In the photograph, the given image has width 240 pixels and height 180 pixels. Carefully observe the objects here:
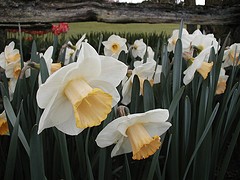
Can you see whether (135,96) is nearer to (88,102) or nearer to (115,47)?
(88,102)

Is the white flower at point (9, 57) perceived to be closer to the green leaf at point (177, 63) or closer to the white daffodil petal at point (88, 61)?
the green leaf at point (177, 63)

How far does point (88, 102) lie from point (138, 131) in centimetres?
12

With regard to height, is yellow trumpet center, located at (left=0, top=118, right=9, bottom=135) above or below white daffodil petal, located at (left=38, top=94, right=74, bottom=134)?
below

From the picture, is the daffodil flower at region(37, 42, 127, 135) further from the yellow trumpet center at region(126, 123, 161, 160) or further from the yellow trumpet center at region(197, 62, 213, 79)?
the yellow trumpet center at region(197, 62, 213, 79)

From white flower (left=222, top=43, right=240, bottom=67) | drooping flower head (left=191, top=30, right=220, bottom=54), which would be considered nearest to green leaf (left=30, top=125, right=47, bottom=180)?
drooping flower head (left=191, top=30, right=220, bottom=54)

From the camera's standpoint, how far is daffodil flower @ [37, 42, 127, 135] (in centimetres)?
59

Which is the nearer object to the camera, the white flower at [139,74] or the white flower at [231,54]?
the white flower at [139,74]

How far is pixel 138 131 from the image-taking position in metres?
0.68

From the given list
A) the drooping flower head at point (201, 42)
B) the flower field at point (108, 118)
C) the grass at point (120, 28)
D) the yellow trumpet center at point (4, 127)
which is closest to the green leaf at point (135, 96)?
the flower field at point (108, 118)

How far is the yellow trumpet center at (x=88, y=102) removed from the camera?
1.94ft

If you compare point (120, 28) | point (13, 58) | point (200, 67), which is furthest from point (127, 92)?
point (120, 28)

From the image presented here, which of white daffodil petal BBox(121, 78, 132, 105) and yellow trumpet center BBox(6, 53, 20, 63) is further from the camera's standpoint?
yellow trumpet center BBox(6, 53, 20, 63)

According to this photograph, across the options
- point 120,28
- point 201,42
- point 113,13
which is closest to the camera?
point 201,42

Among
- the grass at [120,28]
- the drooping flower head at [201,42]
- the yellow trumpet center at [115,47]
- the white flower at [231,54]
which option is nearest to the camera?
the drooping flower head at [201,42]
